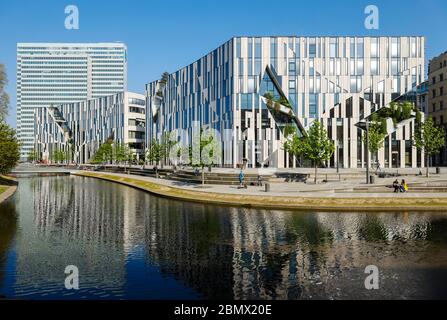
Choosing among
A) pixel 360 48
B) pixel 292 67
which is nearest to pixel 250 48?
pixel 292 67

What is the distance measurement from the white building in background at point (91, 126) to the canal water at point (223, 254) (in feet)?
333

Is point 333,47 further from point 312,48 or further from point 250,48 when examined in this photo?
point 250,48

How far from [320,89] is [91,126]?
108 metres

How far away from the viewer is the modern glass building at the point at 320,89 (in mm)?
81250

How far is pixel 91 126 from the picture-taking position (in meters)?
158

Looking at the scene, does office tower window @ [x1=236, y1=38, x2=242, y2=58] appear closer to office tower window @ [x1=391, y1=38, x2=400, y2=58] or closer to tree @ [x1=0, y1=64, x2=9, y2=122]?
office tower window @ [x1=391, y1=38, x2=400, y2=58]

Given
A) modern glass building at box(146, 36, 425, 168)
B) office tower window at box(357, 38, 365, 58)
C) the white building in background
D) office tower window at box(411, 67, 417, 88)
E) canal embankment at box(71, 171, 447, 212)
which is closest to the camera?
canal embankment at box(71, 171, 447, 212)

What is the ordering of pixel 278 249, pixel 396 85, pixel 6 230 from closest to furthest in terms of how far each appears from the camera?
pixel 278 249
pixel 6 230
pixel 396 85

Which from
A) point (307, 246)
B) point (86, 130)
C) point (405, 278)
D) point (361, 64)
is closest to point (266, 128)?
point (361, 64)

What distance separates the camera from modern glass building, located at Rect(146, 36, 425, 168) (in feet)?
267

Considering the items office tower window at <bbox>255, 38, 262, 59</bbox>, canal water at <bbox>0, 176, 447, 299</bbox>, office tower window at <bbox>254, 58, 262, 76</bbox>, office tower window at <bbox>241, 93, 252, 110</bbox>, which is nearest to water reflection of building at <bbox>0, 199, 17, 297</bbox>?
canal water at <bbox>0, 176, 447, 299</bbox>

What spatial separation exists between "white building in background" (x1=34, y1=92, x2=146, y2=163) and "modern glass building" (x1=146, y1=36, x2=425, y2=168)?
185 feet

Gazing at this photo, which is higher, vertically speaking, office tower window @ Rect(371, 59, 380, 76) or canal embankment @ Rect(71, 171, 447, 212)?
office tower window @ Rect(371, 59, 380, 76)

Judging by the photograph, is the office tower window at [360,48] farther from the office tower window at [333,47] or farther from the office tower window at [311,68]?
the office tower window at [311,68]
